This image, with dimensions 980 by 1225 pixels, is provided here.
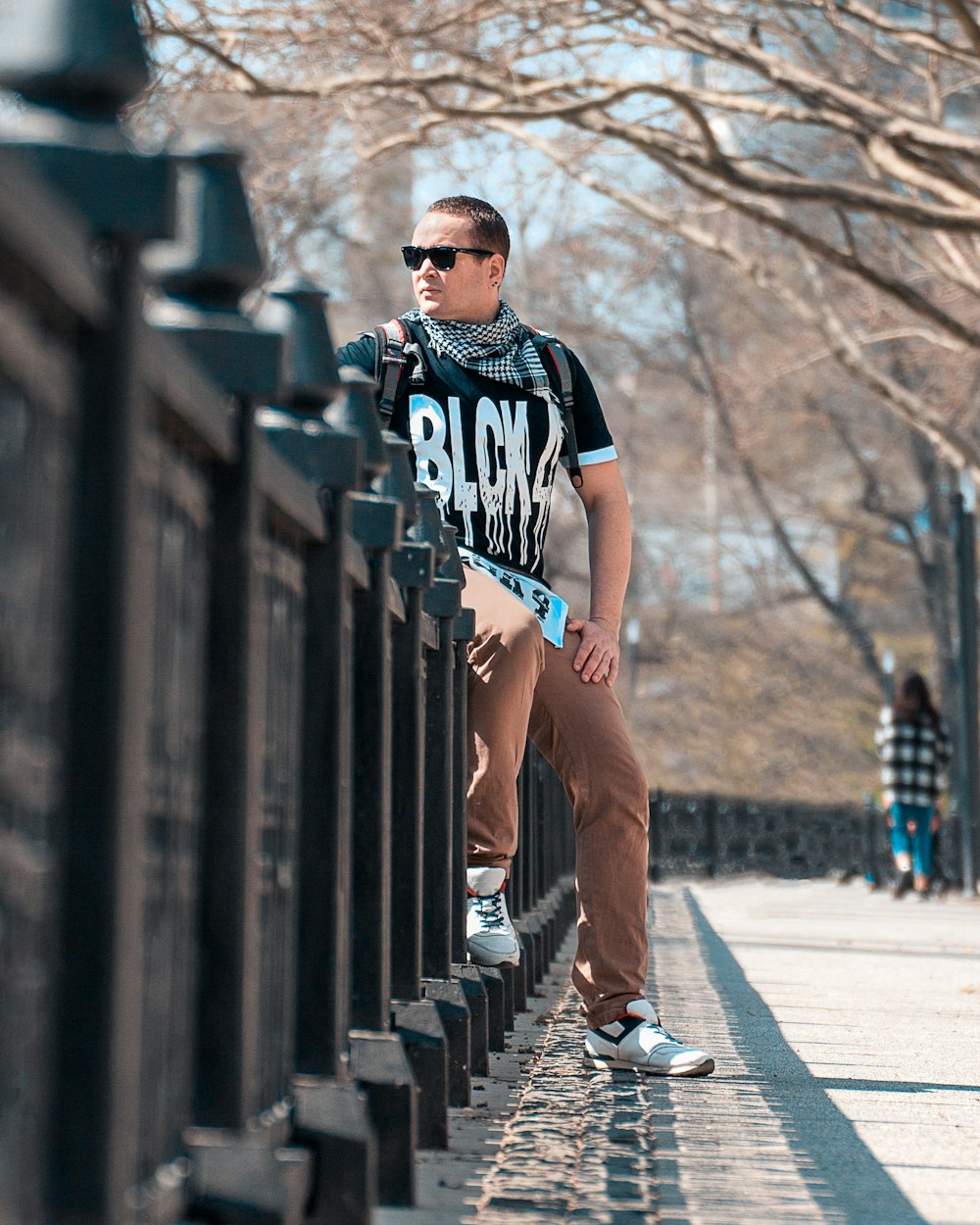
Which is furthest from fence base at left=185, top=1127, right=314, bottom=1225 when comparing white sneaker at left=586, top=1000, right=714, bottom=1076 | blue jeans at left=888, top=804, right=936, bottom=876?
blue jeans at left=888, top=804, right=936, bottom=876

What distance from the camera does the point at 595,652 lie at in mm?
4629

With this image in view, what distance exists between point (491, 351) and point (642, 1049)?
1.77 m

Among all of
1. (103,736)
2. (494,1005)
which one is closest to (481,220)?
(494,1005)

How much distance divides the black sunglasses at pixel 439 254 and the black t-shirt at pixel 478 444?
17 centimetres

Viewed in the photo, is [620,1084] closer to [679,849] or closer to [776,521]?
[679,849]

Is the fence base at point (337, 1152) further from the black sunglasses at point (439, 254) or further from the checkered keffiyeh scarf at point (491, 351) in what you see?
the black sunglasses at point (439, 254)

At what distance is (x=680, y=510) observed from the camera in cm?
3888

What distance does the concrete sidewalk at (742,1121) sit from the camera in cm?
296

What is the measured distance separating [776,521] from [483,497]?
30776 mm

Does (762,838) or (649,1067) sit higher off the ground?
(649,1067)

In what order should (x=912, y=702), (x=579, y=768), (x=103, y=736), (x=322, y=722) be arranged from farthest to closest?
(x=912, y=702), (x=579, y=768), (x=322, y=722), (x=103, y=736)

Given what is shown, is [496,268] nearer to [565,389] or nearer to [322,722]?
[565,389]

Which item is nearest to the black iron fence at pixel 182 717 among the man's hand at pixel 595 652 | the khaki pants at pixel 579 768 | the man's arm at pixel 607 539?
the khaki pants at pixel 579 768

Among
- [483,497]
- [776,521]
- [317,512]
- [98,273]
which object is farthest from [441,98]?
[776,521]
